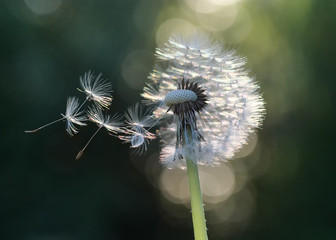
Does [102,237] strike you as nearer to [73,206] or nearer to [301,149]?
[73,206]

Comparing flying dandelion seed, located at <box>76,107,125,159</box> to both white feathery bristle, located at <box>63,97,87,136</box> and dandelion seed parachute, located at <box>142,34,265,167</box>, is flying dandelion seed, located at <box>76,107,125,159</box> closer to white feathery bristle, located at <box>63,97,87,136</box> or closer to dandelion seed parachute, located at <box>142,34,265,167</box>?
white feathery bristle, located at <box>63,97,87,136</box>

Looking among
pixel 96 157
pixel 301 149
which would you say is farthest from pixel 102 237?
pixel 301 149

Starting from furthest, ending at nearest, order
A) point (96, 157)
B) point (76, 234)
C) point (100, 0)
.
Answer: point (100, 0) → point (96, 157) → point (76, 234)

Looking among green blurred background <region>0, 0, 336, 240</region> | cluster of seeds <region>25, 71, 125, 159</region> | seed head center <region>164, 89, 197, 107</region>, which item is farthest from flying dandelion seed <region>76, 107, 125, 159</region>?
green blurred background <region>0, 0, 336, 240</region>

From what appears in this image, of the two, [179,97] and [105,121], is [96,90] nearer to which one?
[105,121]

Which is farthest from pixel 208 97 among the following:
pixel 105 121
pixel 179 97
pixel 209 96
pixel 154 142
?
pixel 154 142

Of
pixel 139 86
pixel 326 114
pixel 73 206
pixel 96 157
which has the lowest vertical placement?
pixel 73 206

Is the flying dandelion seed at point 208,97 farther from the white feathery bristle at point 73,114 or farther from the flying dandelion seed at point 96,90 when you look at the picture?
the white feathery bristle at point 73,114
